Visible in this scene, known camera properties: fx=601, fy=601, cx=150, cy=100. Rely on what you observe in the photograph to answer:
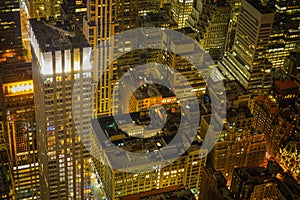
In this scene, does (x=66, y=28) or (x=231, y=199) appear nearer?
(x=66, y=28)

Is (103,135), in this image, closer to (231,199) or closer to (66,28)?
(231,199)

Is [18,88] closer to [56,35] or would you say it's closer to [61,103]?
[61,103]

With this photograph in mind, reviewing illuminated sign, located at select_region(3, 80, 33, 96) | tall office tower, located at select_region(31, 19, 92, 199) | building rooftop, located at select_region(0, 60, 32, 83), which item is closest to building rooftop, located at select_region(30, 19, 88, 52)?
tall office tower, located at select_region(31, 19, 92, 199)

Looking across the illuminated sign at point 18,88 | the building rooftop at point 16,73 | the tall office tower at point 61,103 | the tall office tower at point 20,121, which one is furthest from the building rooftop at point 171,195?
the building rooftop at point 16,73

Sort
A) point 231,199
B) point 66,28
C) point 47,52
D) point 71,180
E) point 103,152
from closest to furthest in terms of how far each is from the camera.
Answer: point 47,52, point 66,28, point 71,180, point 231,199, point 103,152

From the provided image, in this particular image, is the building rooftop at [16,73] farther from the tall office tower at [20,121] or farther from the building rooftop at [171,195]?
the building rooftop at [171,195]

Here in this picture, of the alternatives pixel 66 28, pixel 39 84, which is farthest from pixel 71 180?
pixel 66 28

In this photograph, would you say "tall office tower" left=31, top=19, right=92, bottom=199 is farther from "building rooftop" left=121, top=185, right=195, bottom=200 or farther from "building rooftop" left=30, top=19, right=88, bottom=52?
"building rooftop" left=121, top=185, right=195, bottom=200

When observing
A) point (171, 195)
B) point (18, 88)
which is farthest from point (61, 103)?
point (18, 88)
